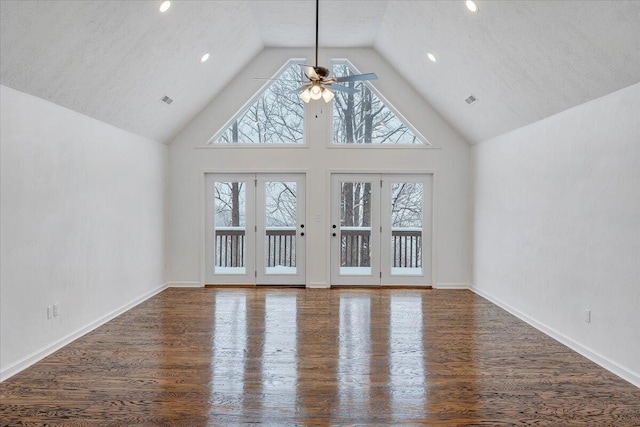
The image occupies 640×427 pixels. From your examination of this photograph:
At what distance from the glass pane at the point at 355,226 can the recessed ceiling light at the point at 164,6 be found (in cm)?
386

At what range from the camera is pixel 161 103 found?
5.61 meters

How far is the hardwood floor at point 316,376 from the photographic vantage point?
2.79 metres

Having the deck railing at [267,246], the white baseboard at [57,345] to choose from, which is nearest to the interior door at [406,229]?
the deck railing at [267,246]

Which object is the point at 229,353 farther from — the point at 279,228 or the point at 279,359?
the point at 279,228

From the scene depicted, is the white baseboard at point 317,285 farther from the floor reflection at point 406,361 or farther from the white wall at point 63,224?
the white wall at point 63,224

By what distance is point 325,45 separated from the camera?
686 cm

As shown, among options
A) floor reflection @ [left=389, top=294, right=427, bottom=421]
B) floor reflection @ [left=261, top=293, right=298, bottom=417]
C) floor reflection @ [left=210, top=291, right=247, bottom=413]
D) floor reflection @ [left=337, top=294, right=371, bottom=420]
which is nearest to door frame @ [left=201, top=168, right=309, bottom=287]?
floor reflection @ [left=210, top=291, right=247, bottom=413]

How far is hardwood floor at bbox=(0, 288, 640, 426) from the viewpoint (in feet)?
9.14

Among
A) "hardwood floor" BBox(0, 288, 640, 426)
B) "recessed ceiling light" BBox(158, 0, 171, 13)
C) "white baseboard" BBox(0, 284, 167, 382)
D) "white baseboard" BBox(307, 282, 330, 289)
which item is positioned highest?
"recessed ceiling light" BBox(158, 0, 171, 13)

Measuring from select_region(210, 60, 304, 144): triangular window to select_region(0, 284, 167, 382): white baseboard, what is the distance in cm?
305

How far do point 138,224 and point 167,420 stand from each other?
372 cm

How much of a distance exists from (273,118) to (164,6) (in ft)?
10.6

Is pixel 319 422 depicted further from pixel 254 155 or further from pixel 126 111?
pixel 254 155

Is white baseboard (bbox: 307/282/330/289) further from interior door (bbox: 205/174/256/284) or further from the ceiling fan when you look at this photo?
the ceiling fan
